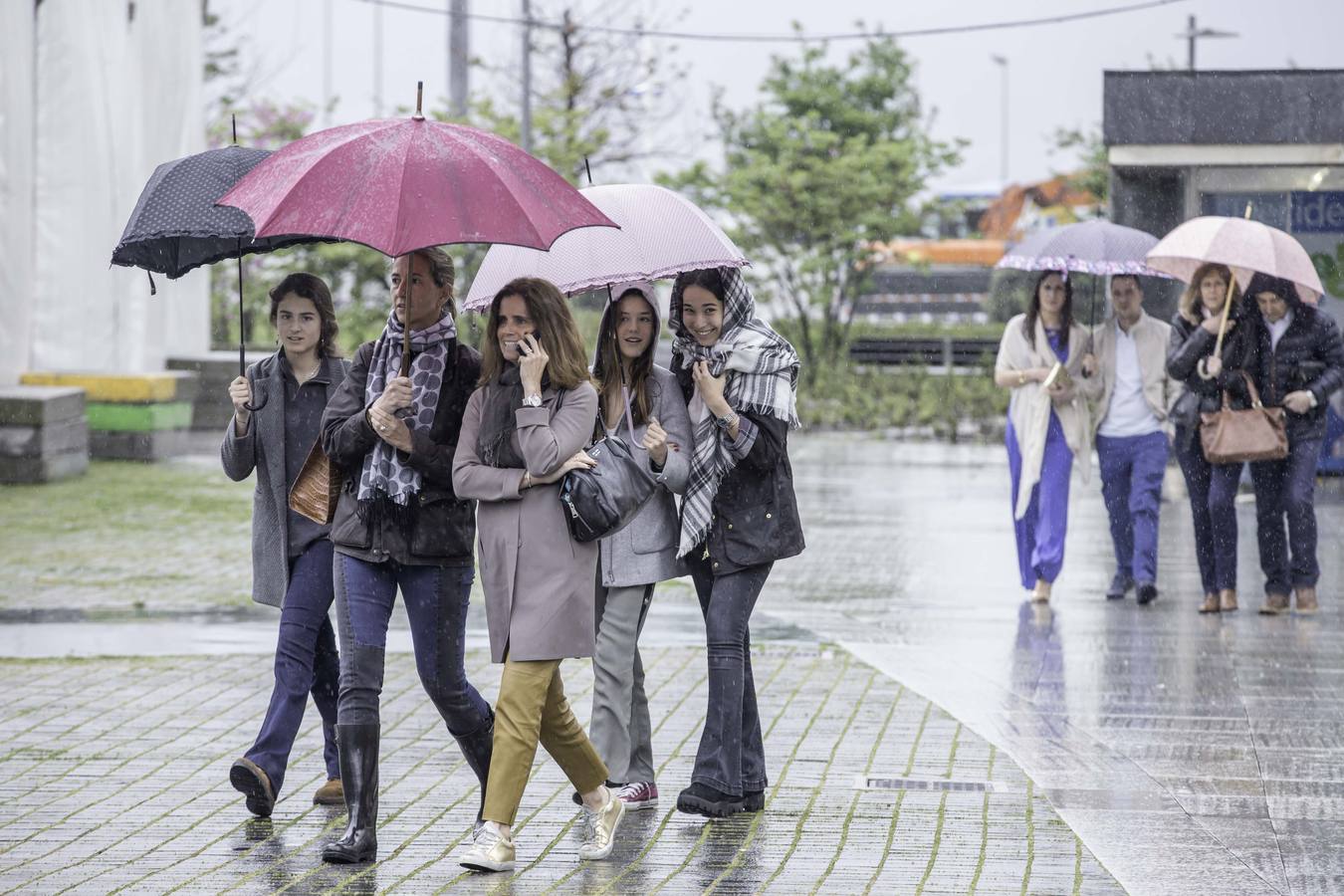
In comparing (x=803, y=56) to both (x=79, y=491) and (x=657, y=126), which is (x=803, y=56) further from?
(x=79, y=491)

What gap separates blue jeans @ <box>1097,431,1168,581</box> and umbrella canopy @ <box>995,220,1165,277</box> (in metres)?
0.97

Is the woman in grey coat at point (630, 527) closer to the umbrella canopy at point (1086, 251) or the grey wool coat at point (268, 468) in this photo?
the grey wool coat at point (268, 468)

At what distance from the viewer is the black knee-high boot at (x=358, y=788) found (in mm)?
5852

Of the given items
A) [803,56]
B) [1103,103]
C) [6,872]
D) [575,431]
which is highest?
[803,56]

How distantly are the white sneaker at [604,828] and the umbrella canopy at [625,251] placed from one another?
Result: 159cm

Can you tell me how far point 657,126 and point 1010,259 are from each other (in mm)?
24910

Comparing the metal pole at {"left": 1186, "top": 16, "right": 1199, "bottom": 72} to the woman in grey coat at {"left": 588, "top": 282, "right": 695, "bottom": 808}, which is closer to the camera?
the woman in grey coat at {"left": 588, "top": 282, "right": 695, "bottom": 808}

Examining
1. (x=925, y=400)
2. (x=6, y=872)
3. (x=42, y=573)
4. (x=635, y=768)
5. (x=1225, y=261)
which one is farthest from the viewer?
(x=925, y=400)

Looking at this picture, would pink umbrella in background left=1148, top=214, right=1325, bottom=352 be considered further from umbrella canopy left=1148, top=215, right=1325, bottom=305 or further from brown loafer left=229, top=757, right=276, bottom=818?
brown loafer left=229, top=757, right=276, bottom=818

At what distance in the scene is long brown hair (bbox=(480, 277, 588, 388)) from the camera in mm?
5934

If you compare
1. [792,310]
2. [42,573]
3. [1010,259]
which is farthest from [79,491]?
[792,310]

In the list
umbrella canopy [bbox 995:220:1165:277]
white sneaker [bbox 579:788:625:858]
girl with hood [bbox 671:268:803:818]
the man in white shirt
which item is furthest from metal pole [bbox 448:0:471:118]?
white sneaker [bbox 579:788:625:858]

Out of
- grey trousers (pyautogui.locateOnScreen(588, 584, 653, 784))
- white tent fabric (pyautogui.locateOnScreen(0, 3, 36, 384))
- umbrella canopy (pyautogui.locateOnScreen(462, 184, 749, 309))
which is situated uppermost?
white tent fabric (pyautogui.locateOnScreen(0, 3, 36, 384))

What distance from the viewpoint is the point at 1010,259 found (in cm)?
1137
